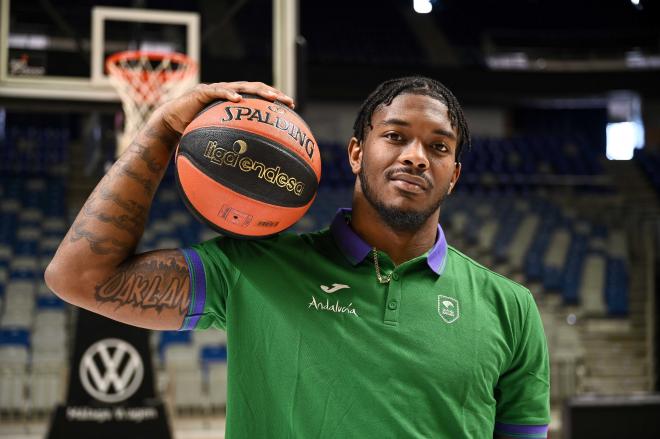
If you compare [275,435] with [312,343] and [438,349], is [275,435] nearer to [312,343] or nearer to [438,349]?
[312,343]

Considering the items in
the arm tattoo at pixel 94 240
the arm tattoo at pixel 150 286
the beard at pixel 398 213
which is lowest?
the arm tattoo at pixel 150 286

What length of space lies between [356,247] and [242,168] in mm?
304

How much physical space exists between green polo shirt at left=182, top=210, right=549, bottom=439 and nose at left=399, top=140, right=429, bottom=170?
8.3 inches

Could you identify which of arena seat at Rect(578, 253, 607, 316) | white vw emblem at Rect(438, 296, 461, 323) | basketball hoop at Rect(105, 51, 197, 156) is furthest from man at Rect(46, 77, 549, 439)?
arena seat at Rect(578, 253, 607, 316)

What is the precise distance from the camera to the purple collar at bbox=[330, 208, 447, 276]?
169 cm

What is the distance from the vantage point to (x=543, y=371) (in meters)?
1.73

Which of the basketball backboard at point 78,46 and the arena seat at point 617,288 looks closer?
the basketball backboard at point 78,46

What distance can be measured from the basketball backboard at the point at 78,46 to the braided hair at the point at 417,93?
3570 millimetres

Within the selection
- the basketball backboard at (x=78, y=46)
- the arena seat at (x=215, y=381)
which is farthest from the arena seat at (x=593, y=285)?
the basketball backboard at (x=78, y=46)

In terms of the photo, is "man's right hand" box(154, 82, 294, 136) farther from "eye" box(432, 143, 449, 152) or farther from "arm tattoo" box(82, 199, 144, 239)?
"eye" box(432, 143, 449, 152)

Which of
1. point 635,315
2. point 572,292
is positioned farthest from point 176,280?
point 635,315

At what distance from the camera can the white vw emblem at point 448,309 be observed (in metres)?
1.66

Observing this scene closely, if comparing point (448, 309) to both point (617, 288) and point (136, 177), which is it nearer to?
point (136, 177)

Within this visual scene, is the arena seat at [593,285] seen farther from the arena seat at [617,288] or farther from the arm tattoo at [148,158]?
the arm tattoo at [148,158]
